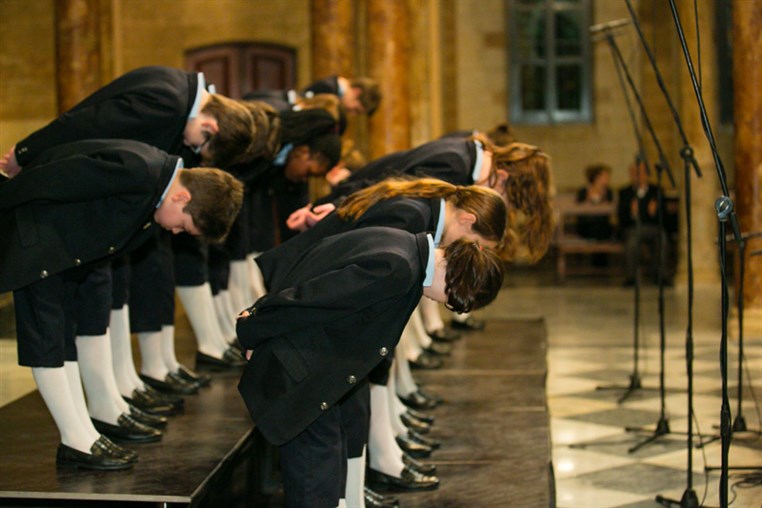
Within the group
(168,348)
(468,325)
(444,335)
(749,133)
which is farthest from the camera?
(749,133)

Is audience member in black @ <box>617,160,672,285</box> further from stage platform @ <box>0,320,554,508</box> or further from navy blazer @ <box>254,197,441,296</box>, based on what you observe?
navy blazer @ <box>254,197,441,296</box>

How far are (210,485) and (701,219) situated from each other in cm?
1038

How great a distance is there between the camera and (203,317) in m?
5.73

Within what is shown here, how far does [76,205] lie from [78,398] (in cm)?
65

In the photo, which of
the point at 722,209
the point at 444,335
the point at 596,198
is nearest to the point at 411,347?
the point at 444,335

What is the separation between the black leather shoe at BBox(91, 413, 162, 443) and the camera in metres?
4.28

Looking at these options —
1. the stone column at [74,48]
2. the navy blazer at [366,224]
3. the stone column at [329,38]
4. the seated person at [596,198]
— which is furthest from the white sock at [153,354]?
the seated person at [596,198]

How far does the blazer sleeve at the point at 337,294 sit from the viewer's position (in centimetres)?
318

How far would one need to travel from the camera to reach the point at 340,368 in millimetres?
3312

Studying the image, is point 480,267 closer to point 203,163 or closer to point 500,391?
point 203,163

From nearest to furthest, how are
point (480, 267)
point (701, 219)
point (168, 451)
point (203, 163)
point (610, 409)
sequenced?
point (480, 267) → point (168, 451) → point (203, 163) → point (610, 409) → point (701, 219)

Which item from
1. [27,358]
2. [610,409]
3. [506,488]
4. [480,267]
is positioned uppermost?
[480,267]

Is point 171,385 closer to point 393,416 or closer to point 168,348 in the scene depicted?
point 168,348

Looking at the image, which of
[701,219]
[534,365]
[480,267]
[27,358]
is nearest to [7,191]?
[27,358]
